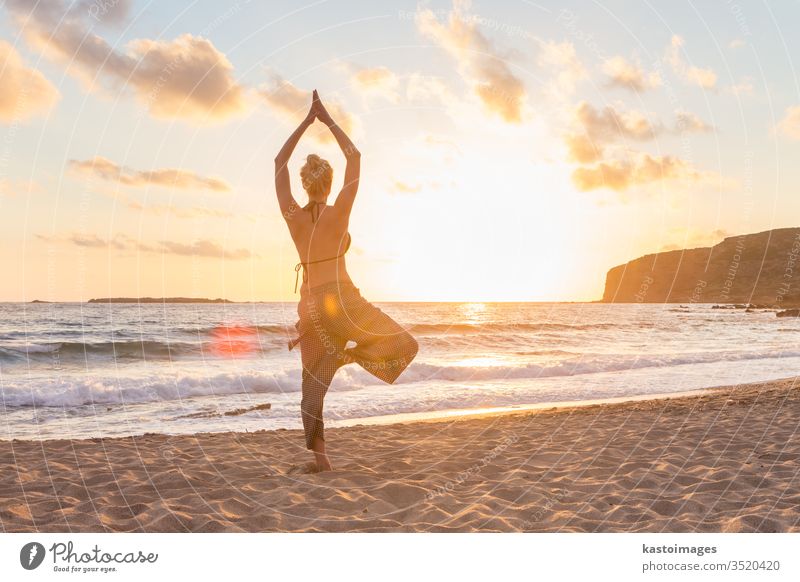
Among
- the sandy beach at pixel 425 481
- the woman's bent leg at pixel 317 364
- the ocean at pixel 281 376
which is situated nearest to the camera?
the sandy beach at pixel 425 481

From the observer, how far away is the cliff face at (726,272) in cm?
6662

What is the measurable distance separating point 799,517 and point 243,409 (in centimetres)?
1115

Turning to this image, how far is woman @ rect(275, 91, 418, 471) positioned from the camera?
5.55m

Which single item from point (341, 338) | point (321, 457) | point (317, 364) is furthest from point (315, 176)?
point (321, 457)

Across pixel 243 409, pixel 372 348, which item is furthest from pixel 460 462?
pixel 243 409

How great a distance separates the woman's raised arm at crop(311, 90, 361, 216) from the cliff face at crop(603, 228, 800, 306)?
35.4 meters

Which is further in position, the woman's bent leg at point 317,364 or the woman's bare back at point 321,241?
the woman's bent leg at point 317,364

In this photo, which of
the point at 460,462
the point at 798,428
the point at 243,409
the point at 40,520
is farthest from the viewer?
the point at 243,409

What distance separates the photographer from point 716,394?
1480cm

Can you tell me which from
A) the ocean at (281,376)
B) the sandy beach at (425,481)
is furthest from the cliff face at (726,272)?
the sandy beach at (425,481)

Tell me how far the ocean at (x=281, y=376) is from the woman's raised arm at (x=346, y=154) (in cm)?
669

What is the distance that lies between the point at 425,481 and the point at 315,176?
339cm

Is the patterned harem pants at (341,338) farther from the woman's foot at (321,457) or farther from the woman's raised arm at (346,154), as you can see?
the woman's raised arm at (346,154)
